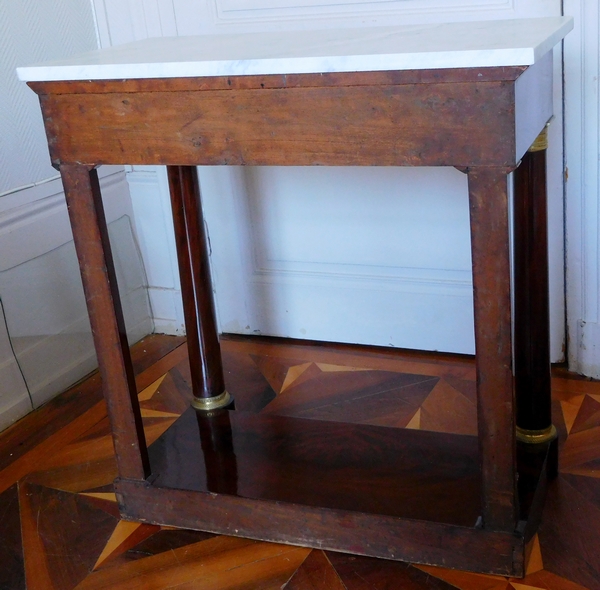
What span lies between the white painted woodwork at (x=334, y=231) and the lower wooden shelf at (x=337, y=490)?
0.53 meters

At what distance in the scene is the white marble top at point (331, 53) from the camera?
94cm

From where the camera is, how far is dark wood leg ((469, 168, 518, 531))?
1.00m

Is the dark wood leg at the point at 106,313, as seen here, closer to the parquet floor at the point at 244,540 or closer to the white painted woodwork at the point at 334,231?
the parquet floor at the point at 244,540

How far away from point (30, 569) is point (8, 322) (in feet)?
2.09

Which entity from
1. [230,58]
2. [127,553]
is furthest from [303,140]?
[127,553]

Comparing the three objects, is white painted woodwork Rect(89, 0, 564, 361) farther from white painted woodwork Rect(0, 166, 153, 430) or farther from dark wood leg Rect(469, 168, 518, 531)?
dark wood leg Rect(469, 168, 518, 531)

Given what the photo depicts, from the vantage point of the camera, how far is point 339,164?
3.43ft

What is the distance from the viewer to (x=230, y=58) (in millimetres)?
1052

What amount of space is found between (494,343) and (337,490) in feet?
1.30

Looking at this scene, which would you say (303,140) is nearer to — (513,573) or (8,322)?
(513,573)

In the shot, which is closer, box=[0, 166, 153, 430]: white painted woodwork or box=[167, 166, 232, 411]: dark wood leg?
box=[167, 166, 232, 411]: dark wood leg

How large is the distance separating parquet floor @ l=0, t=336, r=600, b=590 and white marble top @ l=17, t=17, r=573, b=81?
0.74 metres

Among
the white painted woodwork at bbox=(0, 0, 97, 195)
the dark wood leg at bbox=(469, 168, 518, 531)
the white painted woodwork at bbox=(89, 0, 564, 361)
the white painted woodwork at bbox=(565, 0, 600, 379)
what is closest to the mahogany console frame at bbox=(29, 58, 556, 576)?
the dark wood leg at bbox=(469, 168, 518, 531)

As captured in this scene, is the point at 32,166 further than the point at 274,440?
Yes
